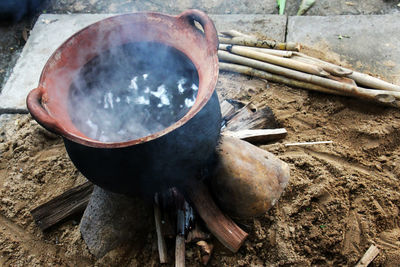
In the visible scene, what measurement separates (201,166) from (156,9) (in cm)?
325

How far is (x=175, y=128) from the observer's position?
1.81 m

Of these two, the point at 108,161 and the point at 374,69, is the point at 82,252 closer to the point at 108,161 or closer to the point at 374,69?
the point at 108,161

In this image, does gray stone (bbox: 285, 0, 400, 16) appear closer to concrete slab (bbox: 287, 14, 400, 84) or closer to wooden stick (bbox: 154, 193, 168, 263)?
concrete slab (bbox: 287, 14, 400, 84)

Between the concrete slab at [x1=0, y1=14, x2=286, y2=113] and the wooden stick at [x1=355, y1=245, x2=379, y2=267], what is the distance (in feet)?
8.42

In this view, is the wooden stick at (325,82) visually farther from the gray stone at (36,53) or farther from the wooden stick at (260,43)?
the gray stone at (36,53)

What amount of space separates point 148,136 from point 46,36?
11.1 ft

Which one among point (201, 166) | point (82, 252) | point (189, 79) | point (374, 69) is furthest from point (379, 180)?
point (82, 252)

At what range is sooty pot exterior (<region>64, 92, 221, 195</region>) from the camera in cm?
189

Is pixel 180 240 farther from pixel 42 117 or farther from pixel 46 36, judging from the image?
pixel 46 36

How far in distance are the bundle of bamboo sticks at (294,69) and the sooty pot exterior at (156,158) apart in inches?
65.1

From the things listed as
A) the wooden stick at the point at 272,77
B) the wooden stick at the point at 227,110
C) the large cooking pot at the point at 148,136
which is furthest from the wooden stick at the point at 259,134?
the large cooking pot at the point at 148,136

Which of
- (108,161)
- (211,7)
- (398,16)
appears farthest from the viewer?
(211,7)

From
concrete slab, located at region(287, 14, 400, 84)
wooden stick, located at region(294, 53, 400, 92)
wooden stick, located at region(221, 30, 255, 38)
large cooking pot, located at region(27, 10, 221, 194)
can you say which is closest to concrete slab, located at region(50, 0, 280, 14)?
concrete slab, located at region(287, 14, 400, 84)

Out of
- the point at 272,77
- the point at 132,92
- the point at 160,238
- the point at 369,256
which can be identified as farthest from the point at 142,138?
the point at 272,77
